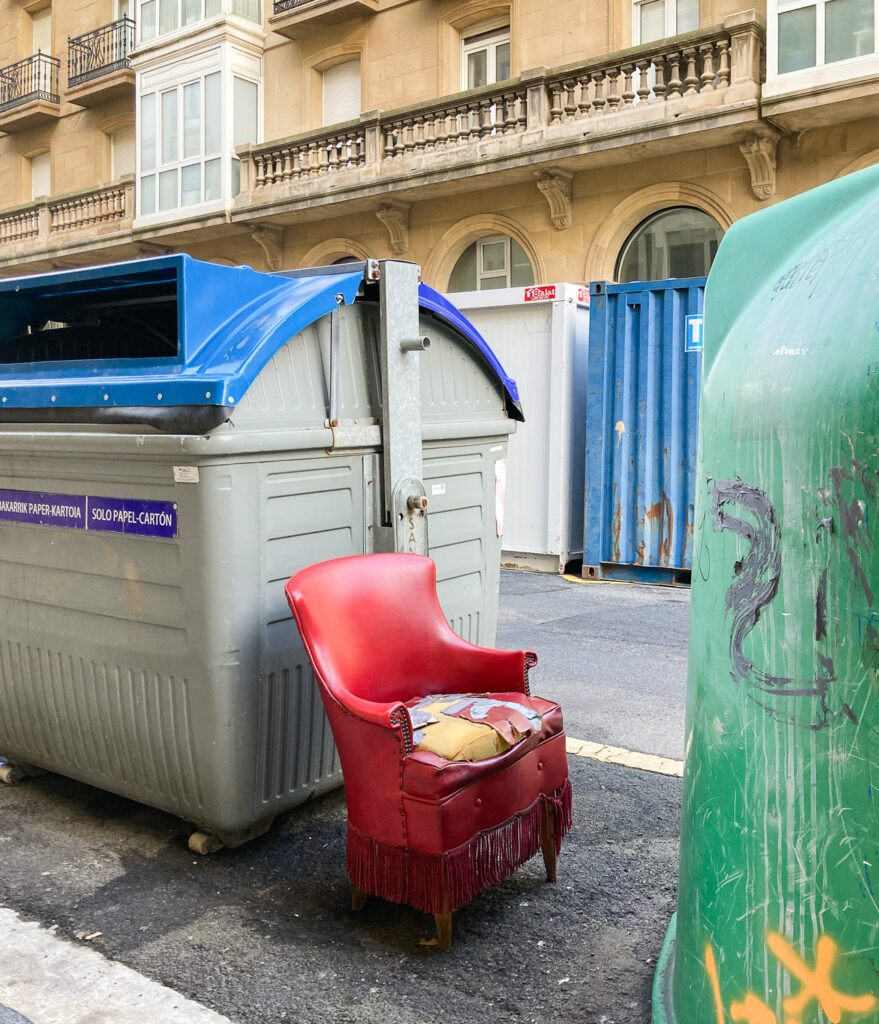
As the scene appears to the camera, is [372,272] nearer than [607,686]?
Yes

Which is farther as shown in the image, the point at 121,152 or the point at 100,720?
the point at 121,152

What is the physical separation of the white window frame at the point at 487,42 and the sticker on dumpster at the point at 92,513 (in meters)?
13.8

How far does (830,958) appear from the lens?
5.10ft

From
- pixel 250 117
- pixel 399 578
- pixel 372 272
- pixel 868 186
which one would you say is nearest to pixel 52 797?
pixel 399 578

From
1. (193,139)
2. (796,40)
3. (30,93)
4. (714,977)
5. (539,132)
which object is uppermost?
(30,93)

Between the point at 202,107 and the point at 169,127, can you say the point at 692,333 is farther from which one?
the point at 169,127

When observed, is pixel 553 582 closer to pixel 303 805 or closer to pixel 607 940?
pixel 303 805

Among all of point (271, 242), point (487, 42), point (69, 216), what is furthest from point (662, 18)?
point (69, 216)

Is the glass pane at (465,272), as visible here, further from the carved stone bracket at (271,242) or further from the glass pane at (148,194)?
the glass pane at (148,194)

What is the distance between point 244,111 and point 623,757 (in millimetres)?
16996

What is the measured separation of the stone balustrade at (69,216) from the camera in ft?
65.2

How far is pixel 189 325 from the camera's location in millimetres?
2830

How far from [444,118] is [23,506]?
1313 centimetres

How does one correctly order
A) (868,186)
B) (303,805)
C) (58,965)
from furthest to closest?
(303,805) < (58,965) < (868,186)
